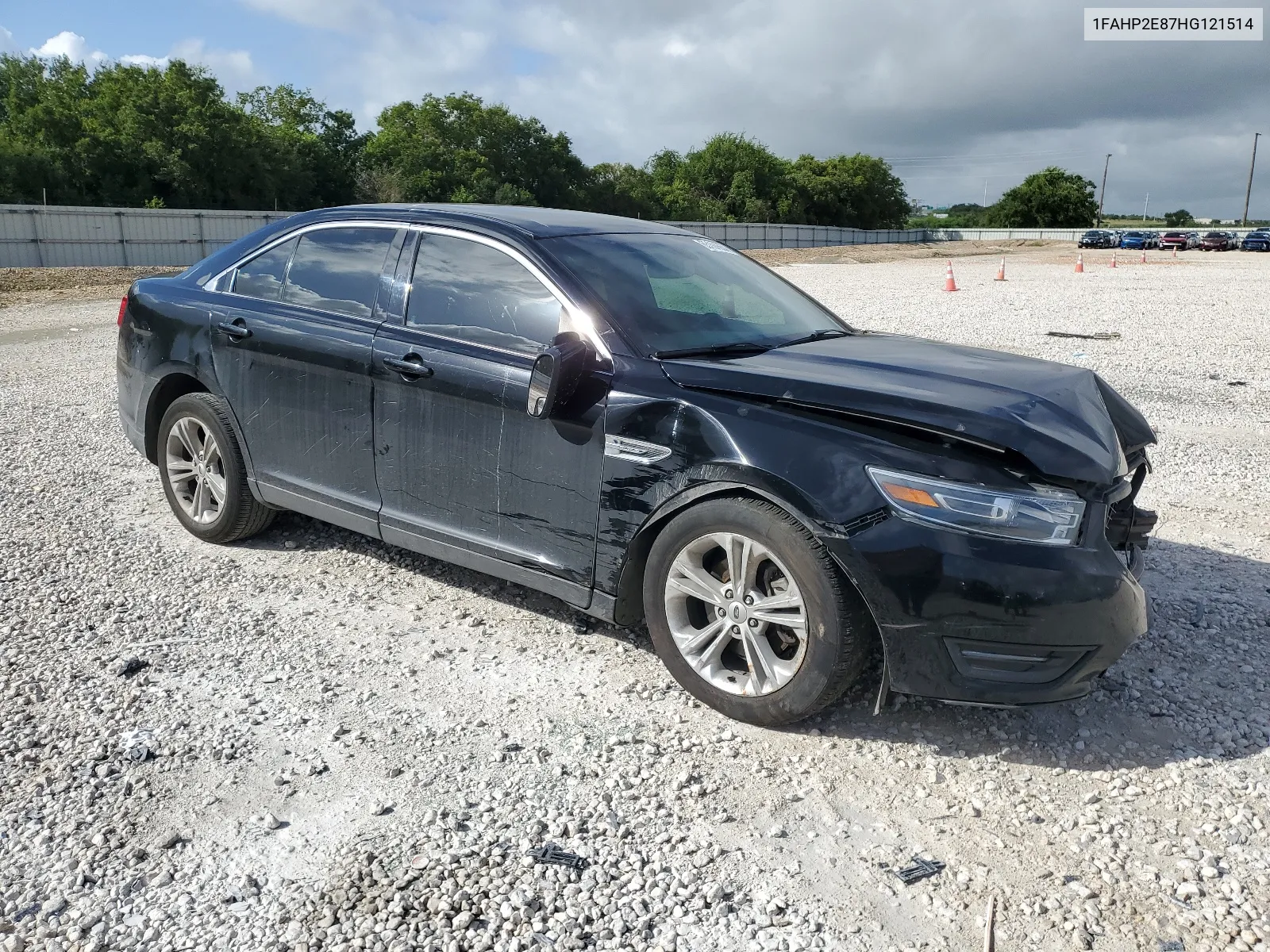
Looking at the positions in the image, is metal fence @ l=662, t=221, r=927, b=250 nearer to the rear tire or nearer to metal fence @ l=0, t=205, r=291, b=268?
metal fence @ l=0, t=205, r=291, b=268

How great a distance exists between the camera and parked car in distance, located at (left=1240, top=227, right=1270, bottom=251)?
6081 centimetres

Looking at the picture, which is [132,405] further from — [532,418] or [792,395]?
[792,395]

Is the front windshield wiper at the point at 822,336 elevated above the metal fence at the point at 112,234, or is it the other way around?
the metal fence at the point at 112,234

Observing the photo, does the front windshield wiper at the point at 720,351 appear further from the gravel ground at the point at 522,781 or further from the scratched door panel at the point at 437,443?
the gravel ground at the point at 522,781

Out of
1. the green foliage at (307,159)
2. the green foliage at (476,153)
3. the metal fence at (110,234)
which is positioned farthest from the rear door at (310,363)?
the green foliage at (476,153)

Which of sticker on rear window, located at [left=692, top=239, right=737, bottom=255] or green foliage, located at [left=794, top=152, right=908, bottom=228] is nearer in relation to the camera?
sticker on rear window, located at [left=692, top=239, right=737, bottom=255]

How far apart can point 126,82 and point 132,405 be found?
6298cm

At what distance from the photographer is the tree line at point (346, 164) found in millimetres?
51875

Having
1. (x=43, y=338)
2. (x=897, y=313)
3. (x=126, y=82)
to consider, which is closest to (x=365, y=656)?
(x=43, y=338)

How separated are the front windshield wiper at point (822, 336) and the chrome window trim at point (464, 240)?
829mm

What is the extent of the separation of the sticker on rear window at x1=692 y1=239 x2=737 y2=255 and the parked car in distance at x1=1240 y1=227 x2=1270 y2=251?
68.7 metres

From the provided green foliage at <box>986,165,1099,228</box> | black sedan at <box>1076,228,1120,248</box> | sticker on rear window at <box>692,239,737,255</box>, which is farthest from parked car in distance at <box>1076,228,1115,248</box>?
sticker on rear window at <box>692,239,737,255</box>

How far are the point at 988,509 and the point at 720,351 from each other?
1.26 metres

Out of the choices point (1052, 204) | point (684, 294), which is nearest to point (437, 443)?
point (684, 294)
